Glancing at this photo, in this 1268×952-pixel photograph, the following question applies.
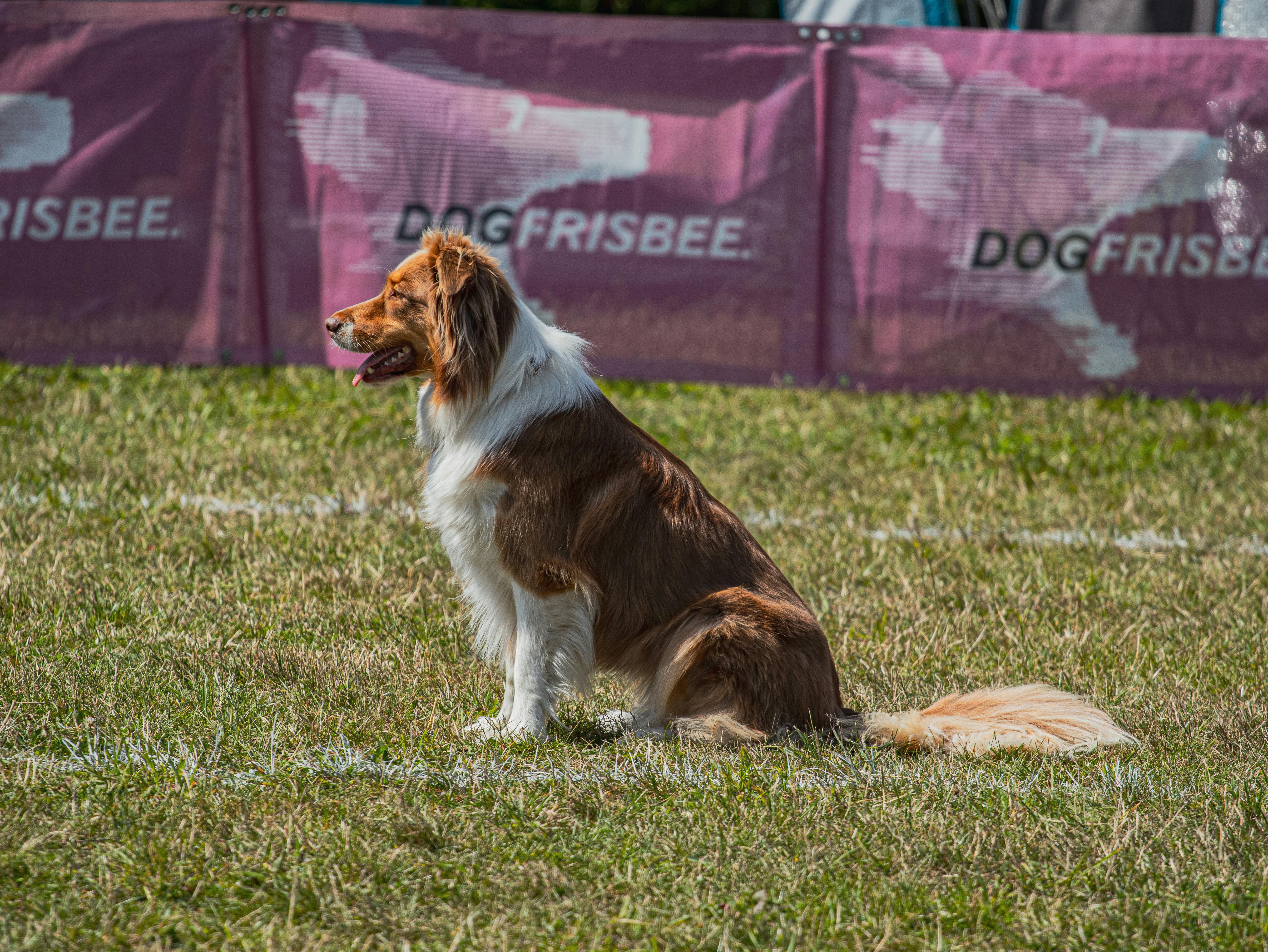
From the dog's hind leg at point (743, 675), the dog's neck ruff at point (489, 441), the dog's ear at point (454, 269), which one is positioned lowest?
the dog's hind leg at point (743, 675)

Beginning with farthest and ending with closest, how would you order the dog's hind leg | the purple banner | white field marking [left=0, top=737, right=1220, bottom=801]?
the purple banner
the dog's hind leg
white field marking [left=0, top=737, right=1220, bottom=801]

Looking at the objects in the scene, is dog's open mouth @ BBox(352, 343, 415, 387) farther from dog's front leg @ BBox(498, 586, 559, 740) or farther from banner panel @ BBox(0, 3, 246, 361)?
banner panel @ BBox(0, 3, 246, 361)

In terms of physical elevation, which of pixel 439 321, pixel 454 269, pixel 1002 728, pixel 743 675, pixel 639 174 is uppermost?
pixel 639 174

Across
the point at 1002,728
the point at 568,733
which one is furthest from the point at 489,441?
the point at 1002,728

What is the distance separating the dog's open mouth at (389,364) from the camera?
11.9 feet

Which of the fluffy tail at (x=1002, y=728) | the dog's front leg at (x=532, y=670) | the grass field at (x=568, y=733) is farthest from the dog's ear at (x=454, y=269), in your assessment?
the fluffy tail at (x=1002, y=728)

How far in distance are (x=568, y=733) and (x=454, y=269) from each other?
142 centimetres

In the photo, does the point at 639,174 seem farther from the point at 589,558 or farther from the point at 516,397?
the point at 589,558

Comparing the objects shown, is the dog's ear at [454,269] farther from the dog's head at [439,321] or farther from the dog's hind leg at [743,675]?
the dog's hind leg at [743,675]

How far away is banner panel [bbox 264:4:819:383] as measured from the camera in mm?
8070

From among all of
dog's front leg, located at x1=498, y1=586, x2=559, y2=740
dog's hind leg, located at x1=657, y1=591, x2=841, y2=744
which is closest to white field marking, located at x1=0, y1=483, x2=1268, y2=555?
dog's front leg, located at x1=498, y1=586, x2=559, y2=740

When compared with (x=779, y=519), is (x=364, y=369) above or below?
above

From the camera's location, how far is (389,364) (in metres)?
3.62

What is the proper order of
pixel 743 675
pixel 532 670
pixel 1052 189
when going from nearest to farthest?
pixel 743 675, pixel 532 670, pixel 1052 189
